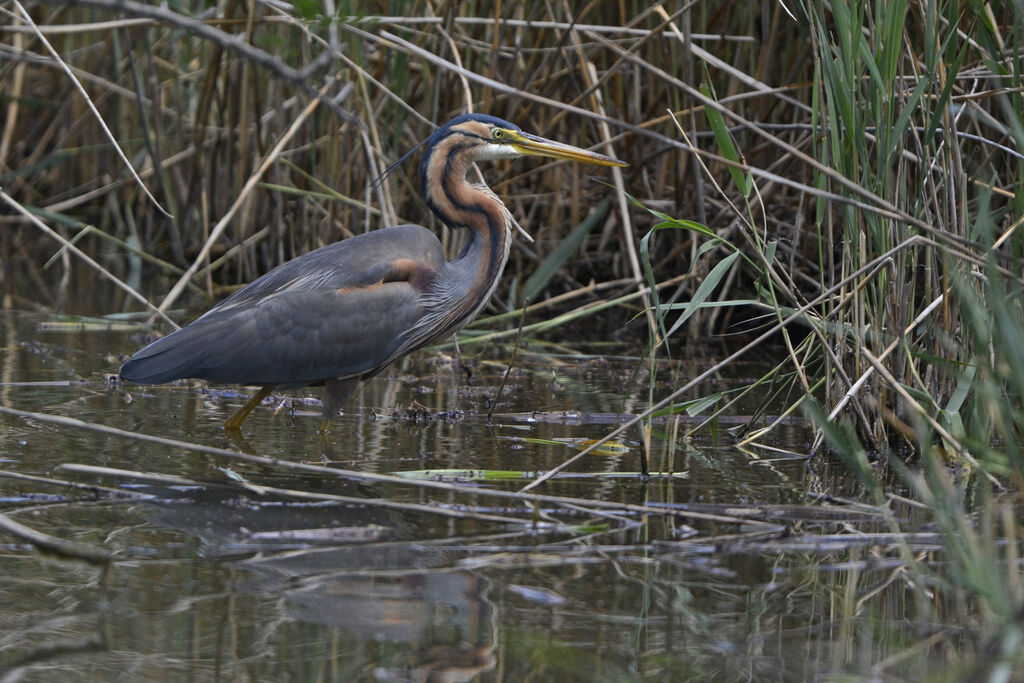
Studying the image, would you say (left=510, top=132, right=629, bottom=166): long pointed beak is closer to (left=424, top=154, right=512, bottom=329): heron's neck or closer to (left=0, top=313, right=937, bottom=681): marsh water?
(left=424, top=154, right=512, bottom=329): heron's neck

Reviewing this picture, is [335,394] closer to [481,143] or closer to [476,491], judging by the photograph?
[481,143]

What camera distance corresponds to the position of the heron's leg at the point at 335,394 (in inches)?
196

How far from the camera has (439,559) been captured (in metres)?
3.18

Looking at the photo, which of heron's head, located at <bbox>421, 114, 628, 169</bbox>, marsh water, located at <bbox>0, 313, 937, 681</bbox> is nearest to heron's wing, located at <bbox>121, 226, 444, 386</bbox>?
marsh water, located at <bbox>0, 313, 937, 681</bbox>

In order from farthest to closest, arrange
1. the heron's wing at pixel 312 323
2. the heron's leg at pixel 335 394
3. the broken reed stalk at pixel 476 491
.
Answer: the heron's leg at pixel 335 394 → the heron's wing at pixel 312 323 → the broken reed stalk at pixel 476 491

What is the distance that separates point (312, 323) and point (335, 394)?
12.1 inches

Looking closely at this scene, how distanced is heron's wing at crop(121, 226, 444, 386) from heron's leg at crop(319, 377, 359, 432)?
0.06m

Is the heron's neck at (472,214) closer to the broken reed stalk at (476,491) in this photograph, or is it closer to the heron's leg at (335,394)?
the heron's leg at (335,394)

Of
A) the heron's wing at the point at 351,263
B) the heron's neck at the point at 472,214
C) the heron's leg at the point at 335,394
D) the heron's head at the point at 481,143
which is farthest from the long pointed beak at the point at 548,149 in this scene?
the heron's leg at the point at 335,394

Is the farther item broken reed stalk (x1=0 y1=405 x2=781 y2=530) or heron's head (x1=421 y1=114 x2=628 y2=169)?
heron's head (x1=421 y1=114 x2=628 y2=169)

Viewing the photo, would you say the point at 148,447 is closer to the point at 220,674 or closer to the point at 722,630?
the point at 220,674

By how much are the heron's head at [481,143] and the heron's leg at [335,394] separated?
997 mm

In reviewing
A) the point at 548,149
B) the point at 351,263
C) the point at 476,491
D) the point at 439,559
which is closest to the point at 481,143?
the point at 548,149

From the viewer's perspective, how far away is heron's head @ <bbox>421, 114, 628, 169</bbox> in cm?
539
